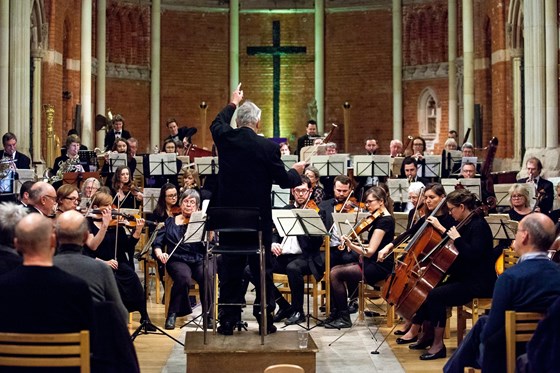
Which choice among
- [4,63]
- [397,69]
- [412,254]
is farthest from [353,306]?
[397,69]

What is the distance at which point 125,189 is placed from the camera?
443 inches

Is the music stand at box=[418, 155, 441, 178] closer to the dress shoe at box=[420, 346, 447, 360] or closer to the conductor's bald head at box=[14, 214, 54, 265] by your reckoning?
the dress shoe at box=[420, 346, 447, 360]

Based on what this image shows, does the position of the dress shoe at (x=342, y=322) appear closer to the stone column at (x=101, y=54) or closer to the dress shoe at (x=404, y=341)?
the dress shoe at (x=404, y=341)

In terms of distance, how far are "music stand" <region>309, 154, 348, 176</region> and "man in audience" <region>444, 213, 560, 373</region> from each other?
24.1 feet

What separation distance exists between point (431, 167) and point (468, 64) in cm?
629

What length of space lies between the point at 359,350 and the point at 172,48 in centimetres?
1549

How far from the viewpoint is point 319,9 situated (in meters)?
21.8

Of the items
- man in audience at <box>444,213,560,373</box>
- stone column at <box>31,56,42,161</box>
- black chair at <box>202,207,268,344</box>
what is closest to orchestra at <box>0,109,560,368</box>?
black chair at <box>202,207,268,344</box>

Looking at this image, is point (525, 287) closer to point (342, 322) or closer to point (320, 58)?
point (342, 322)

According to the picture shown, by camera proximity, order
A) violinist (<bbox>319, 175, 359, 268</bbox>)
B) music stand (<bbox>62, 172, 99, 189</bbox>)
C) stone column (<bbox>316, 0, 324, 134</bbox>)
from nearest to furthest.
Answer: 1. violinist (<bbox>319, 175, 359, 268</bbox>)
2. music stand (<bbox>62, 172, 99, 189</bbox>)
3. stone column (<bbox>316, 0, 324, 134</bbox>)

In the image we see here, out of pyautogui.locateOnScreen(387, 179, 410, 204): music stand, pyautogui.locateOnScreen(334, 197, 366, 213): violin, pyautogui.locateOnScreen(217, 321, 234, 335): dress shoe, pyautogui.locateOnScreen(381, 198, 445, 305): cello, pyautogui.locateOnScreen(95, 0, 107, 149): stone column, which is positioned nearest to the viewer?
pyautogui.locateOnScreen(217, 321, 234, 335): dress shoe

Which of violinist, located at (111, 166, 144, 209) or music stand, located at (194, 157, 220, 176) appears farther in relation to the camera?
music stand, located at (194, 157, 220, 176)

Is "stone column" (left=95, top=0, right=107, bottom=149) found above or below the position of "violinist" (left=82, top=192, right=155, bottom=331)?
above

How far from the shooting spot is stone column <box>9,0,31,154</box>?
1409cm
